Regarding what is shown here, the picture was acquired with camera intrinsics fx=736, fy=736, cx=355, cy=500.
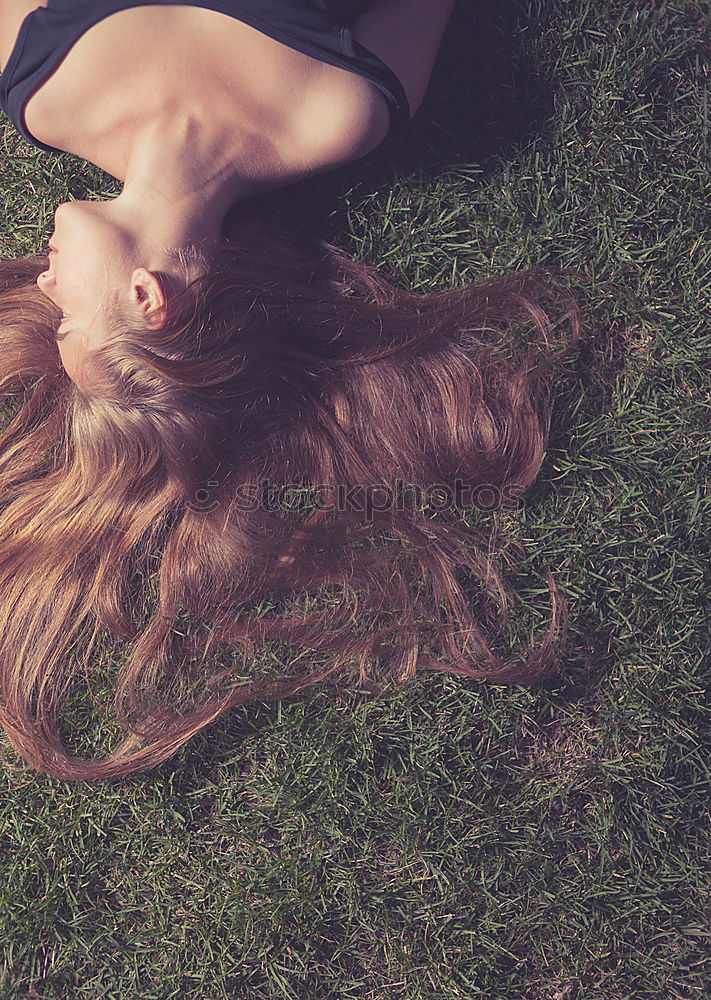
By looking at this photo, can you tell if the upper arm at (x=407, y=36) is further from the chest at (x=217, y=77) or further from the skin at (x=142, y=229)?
the skin at (x=142, y=229)

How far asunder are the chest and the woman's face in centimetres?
39

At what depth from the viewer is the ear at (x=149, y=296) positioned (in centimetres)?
169

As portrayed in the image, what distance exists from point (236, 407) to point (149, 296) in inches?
14.6

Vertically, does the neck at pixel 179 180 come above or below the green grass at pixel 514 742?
above

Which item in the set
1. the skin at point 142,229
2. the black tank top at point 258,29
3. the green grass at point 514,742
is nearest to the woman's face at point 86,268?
the skin at point 142,229

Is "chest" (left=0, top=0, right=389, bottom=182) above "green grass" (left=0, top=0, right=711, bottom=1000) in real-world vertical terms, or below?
above

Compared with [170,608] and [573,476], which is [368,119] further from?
[170,608]

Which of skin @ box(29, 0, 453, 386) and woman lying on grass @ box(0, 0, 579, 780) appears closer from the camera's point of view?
skin @ box(29, 0, 453, 386)

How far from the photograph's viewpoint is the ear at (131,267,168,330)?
1691 mm

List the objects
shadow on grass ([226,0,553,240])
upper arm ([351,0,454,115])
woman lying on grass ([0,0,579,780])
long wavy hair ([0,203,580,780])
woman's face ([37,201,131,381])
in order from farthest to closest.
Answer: shadow on grass ([226,0,553,240])
long wavy hair ([0,203,580,780])
upper arm ([351,0,454,115])
woman lying on grass ([0,0,579,780])
woman's face ([37,201,131,381])

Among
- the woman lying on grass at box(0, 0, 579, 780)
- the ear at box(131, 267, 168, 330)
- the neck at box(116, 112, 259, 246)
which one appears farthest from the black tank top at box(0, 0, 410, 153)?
the ear at box(131, 267, 168, 330)

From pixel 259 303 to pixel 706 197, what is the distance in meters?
1.40

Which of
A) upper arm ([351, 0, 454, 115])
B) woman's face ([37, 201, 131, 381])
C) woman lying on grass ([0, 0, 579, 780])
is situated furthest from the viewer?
upper arm ([351, 0, 454, 115])

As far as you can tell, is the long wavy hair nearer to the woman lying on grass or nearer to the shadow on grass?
the woman lying on grass
